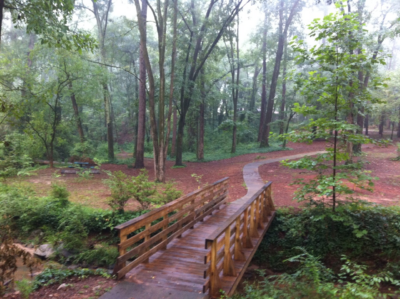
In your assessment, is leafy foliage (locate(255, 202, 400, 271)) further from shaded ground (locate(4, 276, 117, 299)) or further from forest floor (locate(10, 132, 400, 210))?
shaded ground (locate(4, 276, 117, 299))

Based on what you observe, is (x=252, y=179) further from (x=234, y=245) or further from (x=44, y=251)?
(x=44, y=251)

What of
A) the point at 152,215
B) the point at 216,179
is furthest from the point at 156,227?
the point at 216,179

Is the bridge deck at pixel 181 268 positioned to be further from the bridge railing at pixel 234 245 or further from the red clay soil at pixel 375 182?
the red clay soil at pixel 375 182

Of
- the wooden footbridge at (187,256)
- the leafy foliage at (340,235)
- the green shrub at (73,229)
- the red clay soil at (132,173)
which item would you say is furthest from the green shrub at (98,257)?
the leafy foliage at (340,235)

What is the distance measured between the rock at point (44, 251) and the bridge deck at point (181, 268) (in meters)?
3.25

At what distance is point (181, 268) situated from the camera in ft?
15.5

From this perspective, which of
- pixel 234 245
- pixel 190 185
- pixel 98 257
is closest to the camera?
pixel 234 245

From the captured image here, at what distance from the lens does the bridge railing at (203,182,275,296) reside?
12.8 feet

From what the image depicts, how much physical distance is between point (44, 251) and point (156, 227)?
3.66 m

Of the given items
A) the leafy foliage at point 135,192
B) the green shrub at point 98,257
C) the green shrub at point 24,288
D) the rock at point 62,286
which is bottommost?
the green shrub at point 98,257

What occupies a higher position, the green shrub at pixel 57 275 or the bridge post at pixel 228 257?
the bridge post at pixel 228 257

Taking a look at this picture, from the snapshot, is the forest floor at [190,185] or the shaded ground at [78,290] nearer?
the shaded ground at [78,290]

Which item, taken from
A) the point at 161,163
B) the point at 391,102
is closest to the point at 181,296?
the point at 161,163

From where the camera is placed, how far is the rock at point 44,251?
657cm
